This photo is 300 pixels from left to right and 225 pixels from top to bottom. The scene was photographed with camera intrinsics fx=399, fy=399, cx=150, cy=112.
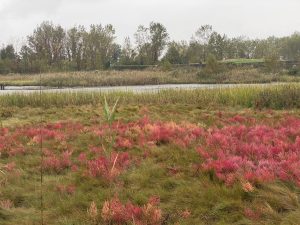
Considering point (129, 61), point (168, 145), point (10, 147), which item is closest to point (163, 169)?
point (168, 145)

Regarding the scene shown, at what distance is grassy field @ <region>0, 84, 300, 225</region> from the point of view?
15.7ft

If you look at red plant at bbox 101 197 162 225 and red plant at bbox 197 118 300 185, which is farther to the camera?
red plant at bbox 197 118 300 185

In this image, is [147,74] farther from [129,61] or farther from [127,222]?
[127,222]

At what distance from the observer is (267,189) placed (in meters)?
5.21

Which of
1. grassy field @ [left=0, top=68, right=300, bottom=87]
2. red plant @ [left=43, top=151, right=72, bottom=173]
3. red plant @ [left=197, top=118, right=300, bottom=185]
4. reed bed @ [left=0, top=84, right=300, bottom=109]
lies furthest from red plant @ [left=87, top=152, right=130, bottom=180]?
grassy field @ [left=0, top=68, right=300, bottom=87]

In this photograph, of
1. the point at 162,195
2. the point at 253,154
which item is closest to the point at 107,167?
the point at 162,195

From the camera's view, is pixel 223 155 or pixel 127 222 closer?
Answer: pixel 127 222

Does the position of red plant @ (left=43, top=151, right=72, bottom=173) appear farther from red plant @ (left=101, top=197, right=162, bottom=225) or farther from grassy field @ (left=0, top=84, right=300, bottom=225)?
red plant @ (left=101, top=197, right=162, bottom=225)

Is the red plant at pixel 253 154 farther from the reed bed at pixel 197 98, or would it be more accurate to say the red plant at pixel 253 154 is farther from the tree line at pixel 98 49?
the tree line at pixel 98 49

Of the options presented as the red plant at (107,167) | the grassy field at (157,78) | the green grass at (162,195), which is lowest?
the green grass at (162,195)

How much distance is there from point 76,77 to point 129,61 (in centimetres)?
1554

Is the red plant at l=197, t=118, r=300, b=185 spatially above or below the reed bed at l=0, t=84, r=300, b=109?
below

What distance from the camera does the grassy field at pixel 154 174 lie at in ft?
15.7

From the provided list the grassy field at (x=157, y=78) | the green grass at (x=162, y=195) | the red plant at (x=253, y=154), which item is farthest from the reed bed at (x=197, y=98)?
the grassy field at (x=157, y=78)
